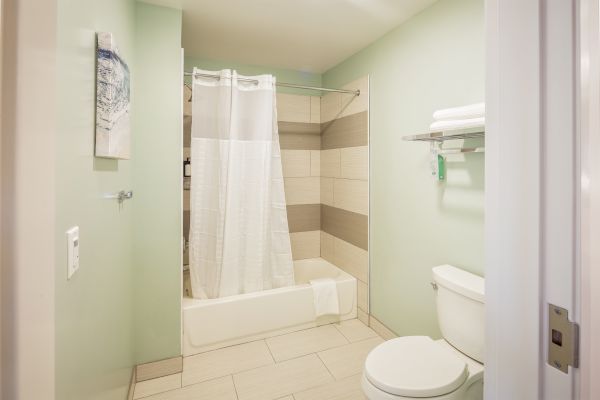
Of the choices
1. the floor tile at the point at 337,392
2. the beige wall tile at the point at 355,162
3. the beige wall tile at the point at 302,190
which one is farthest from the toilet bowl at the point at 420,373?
the beige wall tile at the point at 302,190

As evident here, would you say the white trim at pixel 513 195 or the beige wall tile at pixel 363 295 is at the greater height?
the white trim at pixel 513 195

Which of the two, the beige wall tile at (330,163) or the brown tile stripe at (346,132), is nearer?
the brown tile stripe at (346,132)

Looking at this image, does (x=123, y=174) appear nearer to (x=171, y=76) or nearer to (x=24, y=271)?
(x=171, y=76)

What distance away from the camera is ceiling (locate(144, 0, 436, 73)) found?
1939 mm

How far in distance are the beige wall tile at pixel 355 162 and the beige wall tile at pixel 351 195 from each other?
0.18 ft

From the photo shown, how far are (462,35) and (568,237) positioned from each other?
1.69 m

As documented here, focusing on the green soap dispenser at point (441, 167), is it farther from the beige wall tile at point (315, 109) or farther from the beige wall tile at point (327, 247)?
the beige wall tile at point (315, 109)

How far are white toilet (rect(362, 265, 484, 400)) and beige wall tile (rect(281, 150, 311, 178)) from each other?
1829mm

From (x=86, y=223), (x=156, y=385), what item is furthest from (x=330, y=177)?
(x=86, y=223)

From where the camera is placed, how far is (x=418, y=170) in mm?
2074

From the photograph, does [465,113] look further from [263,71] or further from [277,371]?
[263,71]

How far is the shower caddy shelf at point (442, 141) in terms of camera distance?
5.08ft

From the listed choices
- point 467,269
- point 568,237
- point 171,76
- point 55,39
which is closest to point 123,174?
point 171,76

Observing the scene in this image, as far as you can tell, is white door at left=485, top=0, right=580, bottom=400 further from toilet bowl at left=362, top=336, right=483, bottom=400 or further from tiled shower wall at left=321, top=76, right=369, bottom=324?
tiled shower wall at left=321, top=76, right=369, bottom=324
